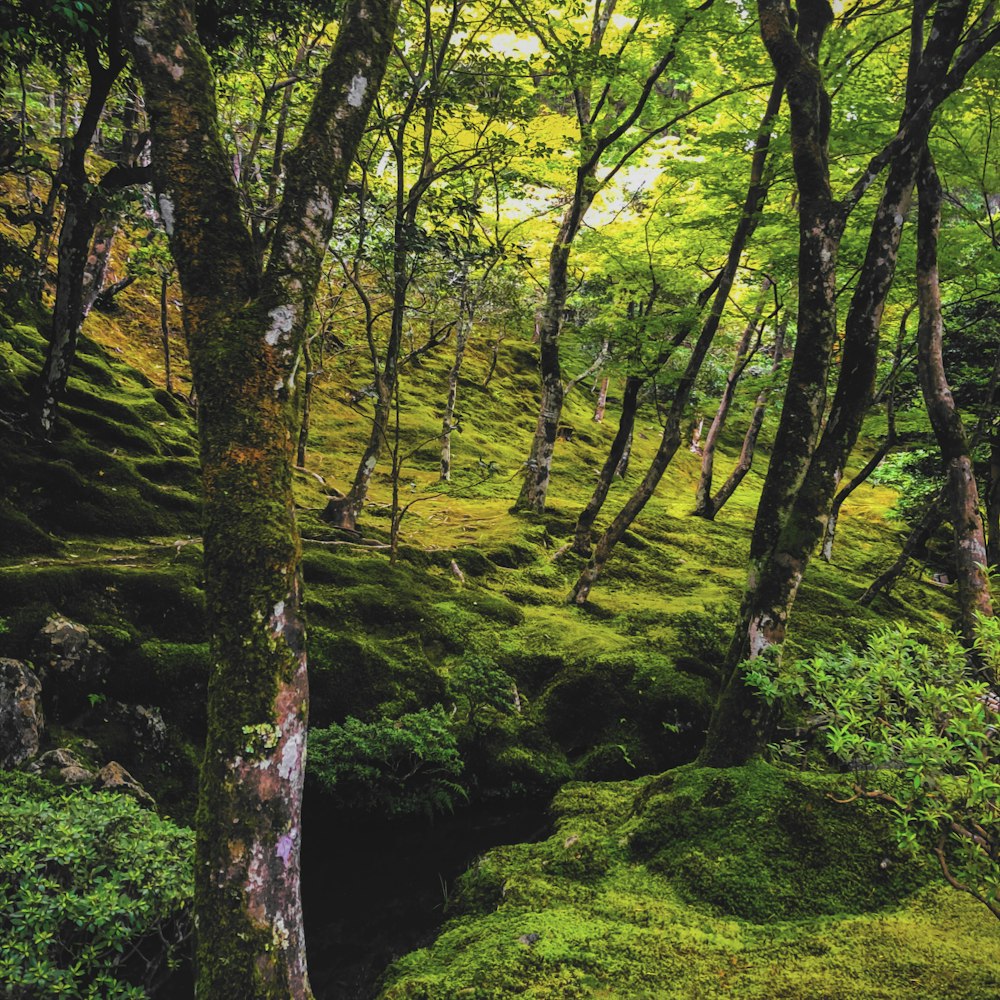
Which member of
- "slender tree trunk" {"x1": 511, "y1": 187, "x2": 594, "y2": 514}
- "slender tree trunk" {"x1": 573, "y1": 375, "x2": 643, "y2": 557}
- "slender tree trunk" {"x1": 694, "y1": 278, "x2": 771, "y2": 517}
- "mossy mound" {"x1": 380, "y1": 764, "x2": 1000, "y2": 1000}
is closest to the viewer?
"mossy mound" {"x1": 380, "y1": 764, "x2": 1000, "y2": 1000}

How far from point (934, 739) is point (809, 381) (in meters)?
2.86

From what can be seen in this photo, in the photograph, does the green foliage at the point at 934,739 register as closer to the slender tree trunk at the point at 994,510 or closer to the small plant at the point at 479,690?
the small plant at the point at 479,690

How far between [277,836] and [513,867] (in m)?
3.06

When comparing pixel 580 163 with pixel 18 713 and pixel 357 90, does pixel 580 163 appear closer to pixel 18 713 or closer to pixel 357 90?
pixel 357 90

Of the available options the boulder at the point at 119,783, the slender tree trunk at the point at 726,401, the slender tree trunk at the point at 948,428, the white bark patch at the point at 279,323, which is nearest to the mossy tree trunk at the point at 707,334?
the slender tree trunk at the point at 948,428

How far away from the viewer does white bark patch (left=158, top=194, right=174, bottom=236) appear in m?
3.40

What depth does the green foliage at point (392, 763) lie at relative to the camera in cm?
576

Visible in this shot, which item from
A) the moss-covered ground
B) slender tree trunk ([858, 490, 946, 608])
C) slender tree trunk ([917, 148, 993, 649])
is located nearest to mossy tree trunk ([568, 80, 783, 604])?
the moss-covered ground

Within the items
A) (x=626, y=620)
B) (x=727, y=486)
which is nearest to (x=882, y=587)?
(x=727, y=486)

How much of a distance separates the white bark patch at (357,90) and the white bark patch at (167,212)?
129cm

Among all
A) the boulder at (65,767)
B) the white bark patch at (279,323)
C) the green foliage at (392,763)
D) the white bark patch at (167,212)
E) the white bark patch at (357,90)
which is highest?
the white bark patch at (357,90)

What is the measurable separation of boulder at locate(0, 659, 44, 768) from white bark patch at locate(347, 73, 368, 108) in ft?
15.6

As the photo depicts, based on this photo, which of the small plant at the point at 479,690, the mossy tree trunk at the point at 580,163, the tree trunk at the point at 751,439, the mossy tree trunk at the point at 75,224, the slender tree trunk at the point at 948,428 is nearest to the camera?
the slender tree trunk at the point at 948,428

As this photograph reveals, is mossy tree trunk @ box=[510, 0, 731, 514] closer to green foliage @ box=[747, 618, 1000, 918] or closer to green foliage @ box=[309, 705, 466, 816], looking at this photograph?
green foliage @ box=[309, 705, 466, 816]
